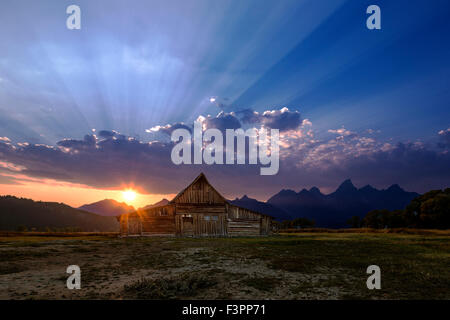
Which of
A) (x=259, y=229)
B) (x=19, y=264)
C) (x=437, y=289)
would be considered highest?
(x=437, y=289)

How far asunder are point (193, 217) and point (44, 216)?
160m

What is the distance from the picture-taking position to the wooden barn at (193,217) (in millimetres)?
34000

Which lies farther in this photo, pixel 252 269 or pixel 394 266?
pixel 394 266

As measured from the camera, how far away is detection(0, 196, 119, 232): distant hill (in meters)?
133

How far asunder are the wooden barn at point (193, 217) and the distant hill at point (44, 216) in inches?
4717

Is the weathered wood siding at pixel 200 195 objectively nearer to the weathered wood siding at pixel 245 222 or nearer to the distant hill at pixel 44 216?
the weathered wood siding at pixel 245 222

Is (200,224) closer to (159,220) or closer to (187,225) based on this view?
(187,225)

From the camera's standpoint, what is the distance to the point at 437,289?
7137 millimetres

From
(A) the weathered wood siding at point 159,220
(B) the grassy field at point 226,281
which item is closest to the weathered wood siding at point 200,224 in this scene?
(A) the weathered wood siding at point 159,220

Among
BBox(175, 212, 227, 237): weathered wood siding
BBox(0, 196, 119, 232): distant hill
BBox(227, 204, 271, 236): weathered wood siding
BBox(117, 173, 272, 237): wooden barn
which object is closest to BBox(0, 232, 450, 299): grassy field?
BBox(117, 173, 272, 237): wooden barn

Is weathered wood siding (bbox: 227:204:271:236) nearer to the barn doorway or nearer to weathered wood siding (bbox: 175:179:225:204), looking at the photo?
weathered wood siding (bbox: 175:179:225:204)

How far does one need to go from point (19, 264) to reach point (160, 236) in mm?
23161
